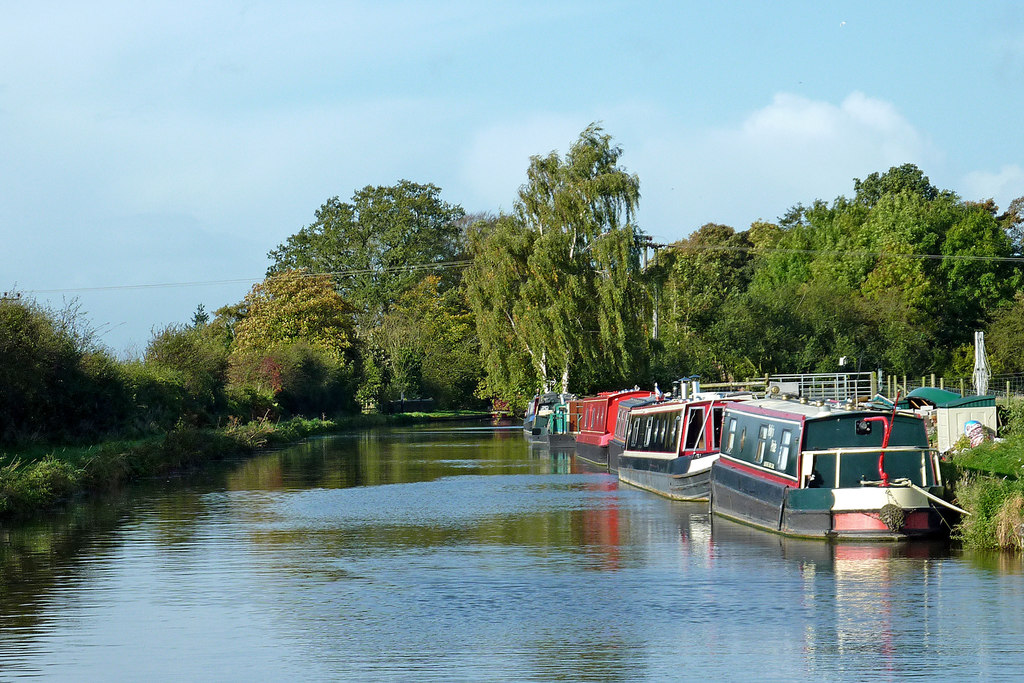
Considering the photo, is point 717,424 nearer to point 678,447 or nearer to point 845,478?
point 678,447

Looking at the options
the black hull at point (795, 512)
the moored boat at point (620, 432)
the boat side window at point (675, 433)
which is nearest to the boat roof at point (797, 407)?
the black hull at point (795, 512)

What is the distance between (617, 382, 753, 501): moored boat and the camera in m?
29.5

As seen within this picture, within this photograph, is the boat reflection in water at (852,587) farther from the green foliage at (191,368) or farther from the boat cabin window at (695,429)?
the green foliage at (191,368)

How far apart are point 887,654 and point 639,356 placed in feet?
156

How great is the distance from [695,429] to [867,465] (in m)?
11.0

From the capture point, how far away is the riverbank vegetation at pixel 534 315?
44875 mm

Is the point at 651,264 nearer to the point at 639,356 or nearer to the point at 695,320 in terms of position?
the point at 639,356

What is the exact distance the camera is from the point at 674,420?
1298 inches

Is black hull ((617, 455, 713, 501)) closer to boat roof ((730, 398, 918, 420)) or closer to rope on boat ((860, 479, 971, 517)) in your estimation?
boat roof ((730, 398, 918, 420))

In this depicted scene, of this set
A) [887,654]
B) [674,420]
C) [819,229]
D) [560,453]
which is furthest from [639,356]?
[887,654]

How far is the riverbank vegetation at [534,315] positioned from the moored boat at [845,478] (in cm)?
1862

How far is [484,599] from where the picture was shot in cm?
1711

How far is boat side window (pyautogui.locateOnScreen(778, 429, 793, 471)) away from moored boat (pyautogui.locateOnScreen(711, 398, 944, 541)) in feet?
0.06

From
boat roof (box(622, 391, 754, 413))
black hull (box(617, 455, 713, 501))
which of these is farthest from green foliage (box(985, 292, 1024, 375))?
black hull (box(617, 455, 713, 501))
